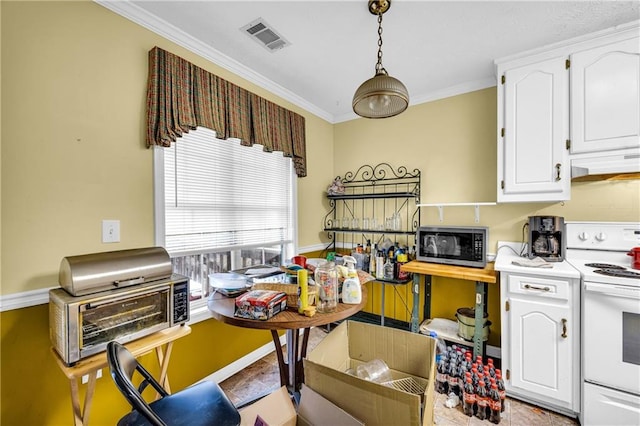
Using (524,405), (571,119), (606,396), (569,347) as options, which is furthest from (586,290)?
(571,119)

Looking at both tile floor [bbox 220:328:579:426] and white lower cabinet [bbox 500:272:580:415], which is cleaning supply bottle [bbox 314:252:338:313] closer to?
tile floor [bbox 220:328:579:426]

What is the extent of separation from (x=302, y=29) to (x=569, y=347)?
265 centimetres

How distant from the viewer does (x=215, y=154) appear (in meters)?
2.13

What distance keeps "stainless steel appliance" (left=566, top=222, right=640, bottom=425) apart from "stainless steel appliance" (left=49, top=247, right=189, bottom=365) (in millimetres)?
2370

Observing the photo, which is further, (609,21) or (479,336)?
(479,336)

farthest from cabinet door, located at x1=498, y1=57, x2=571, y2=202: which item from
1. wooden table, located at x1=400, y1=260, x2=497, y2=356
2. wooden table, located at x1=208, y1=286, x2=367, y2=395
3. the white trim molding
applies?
the white trim molding

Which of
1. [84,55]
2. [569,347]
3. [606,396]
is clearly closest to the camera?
[84,55]

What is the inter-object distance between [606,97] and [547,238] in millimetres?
1006

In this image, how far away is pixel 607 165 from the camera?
1.79 meters

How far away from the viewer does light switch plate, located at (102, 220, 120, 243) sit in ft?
4.94

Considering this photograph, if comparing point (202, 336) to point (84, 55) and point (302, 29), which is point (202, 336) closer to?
point (84, 55)

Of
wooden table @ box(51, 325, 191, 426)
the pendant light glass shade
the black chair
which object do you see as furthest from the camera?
the pendant light glass shade

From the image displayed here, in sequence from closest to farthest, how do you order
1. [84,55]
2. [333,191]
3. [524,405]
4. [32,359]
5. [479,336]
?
[32,359] < [84,55] < [524,405] < [479,336] < [333,191]

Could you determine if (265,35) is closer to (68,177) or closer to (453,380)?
(68,177)
